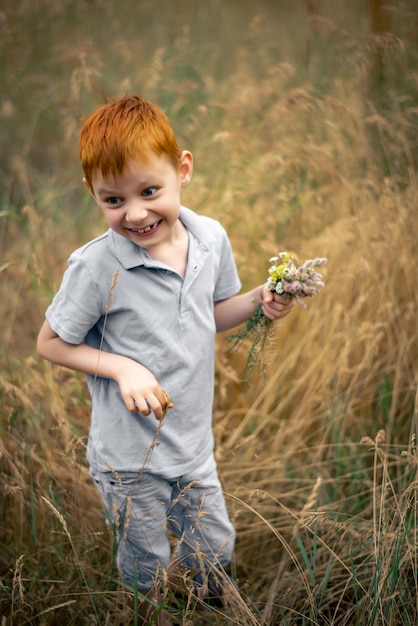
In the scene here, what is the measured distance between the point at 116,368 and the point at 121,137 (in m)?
0.51

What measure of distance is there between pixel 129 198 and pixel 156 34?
4.25m

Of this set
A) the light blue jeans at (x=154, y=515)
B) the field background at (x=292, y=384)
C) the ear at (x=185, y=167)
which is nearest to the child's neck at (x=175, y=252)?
the ear at (x=185, y=167)

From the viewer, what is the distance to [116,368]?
4.56 ft

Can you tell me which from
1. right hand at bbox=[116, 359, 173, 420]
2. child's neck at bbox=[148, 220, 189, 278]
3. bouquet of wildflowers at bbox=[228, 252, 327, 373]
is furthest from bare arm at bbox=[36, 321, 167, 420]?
bouquet of wildflowers at bbox=[228, 252, 327, 373]

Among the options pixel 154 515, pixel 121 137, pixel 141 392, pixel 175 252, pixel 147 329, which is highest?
pixel 121 137

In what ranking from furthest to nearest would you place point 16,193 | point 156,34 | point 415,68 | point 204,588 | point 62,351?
point 156,34 → point 16,193 → point 415,68 → point 62,351 → point 204,588

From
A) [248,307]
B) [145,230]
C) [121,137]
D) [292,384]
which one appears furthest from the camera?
[292,384]

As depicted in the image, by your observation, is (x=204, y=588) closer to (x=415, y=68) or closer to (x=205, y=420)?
(x=205, y=420)

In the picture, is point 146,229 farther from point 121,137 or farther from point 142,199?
point 121,137

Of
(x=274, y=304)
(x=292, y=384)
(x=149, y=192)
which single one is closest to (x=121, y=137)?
(x=149, y=192)

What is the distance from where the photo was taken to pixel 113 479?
5.03ft

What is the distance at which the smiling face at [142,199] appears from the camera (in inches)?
52.9

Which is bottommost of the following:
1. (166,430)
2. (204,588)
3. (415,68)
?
(204,588)

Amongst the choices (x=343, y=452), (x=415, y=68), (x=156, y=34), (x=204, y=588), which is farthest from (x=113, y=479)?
(x=156, y=34)
